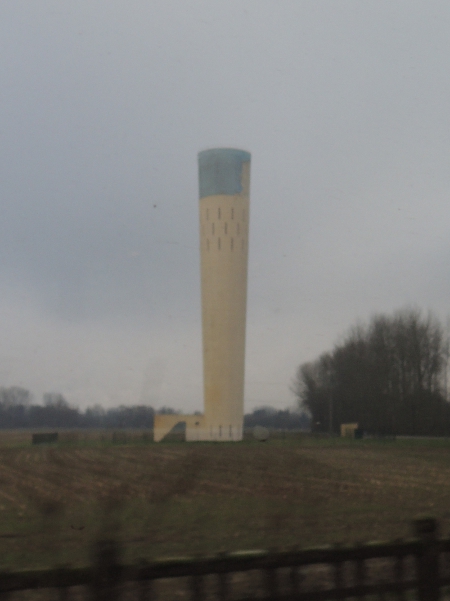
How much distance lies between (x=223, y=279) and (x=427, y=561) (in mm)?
36920

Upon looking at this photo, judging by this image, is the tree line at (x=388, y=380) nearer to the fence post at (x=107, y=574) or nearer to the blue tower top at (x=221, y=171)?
the blue tower top at (x=221, y=171)

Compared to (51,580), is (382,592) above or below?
below

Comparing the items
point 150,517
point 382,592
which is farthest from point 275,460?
point 382,592

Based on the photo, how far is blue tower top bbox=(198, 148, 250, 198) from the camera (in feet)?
136


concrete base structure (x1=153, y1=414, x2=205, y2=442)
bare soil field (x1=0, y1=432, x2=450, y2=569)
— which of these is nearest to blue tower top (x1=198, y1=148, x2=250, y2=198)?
concrete base structure (x1=153, y1=414, x2=205, y2=442)

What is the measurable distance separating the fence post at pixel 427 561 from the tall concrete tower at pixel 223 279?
36.5 m

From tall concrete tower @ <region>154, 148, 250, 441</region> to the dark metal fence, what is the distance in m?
36.1

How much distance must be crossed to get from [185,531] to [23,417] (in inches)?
385

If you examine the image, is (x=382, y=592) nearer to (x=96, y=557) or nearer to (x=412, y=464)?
(x=96, y=557)

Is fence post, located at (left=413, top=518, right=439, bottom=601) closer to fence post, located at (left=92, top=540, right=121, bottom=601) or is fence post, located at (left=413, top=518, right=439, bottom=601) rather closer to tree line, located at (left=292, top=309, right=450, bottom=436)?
fence post, located at (left=92, top=540, right=121, bottom=601)

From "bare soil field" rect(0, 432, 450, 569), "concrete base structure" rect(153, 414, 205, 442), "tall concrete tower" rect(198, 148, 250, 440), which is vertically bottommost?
"bare soil field" rect(0, 432, 450, 569)

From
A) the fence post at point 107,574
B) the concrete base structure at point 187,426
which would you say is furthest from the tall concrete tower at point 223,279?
the fence post at point 107,574

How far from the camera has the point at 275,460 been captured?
26781 millimetres

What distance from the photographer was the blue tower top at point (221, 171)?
41500mm
